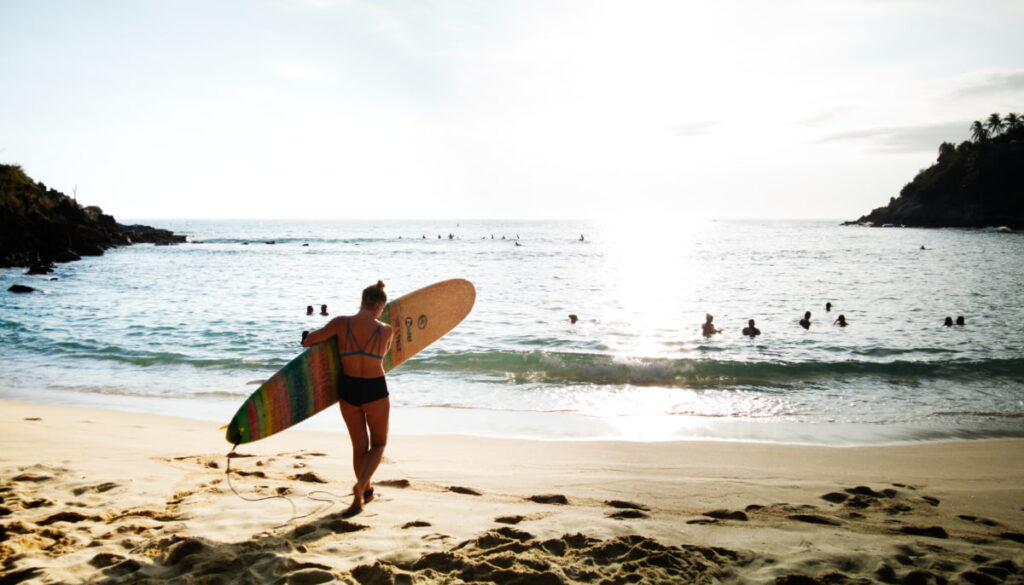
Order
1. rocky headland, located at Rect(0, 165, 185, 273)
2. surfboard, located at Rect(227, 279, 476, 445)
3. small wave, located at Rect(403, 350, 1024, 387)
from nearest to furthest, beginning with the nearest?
1. surfboard, located at Rect(227, 279, 476, 445)
2. small wave, located at Rect(403, 350, 1024, 387)
3. rocky headland, located at Rect(0, 165, 185, 273)

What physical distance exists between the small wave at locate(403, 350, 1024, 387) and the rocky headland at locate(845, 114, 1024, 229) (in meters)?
90.8

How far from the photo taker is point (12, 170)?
37.1m

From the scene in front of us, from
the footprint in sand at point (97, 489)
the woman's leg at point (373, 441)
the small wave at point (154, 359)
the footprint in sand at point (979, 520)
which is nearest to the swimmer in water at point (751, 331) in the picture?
the footprint in sand at point (979, 520)

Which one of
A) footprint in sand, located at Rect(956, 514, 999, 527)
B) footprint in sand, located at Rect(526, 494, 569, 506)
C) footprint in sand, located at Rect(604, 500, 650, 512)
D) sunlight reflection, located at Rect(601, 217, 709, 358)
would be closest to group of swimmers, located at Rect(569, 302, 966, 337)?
sunlight reflection, located at Rect(601, 217, 709, 358)

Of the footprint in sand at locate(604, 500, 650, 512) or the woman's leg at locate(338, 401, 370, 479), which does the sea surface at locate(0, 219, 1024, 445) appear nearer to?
the footprint in sand at locate(604, 500, 650, 512)

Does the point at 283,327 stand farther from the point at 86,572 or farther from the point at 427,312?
the point at 86,572

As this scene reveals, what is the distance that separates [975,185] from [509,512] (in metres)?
107

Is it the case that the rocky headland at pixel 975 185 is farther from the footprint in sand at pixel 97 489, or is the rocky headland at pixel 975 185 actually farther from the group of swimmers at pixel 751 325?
the footprint in sand at pixel 97 489

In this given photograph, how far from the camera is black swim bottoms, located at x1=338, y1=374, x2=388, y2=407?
481 cm

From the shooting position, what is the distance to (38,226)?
38.0 meters

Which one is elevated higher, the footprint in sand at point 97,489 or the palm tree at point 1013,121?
the palm tree at point 1013,121

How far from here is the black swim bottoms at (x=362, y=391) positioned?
4.81m

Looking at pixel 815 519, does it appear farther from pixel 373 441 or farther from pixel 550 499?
pixel 373 441

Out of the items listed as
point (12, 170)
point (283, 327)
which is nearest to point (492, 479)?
point (283, 327)
